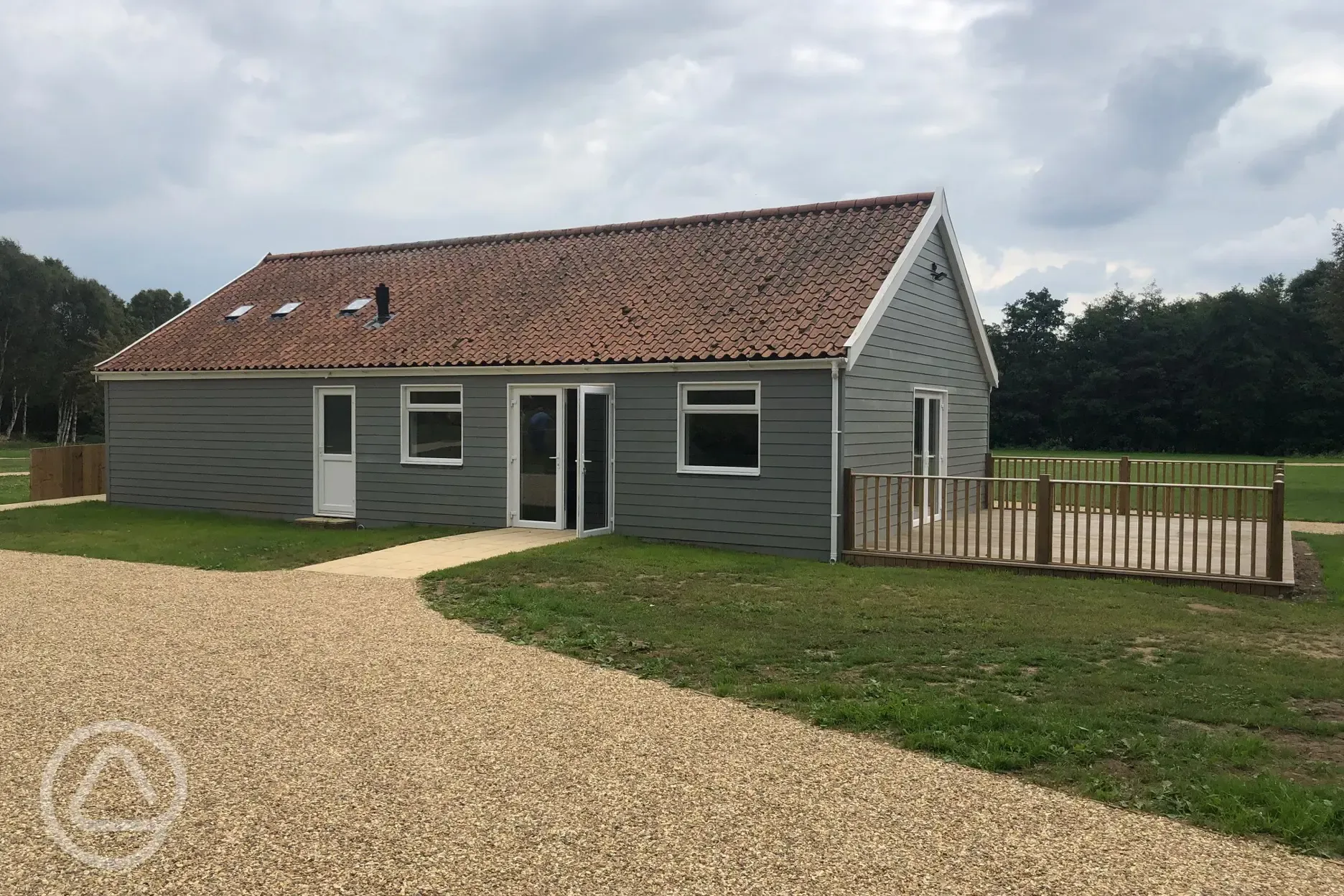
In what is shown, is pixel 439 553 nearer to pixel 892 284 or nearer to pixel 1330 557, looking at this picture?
pixel 892 284

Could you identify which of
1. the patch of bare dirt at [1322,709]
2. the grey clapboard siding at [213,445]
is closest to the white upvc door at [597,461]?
the grey clapboard siding at [213,445]

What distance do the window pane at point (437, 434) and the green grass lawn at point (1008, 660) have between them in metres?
3.92

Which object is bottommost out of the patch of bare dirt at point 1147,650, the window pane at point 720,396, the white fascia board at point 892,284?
the patch of bare dirt at point 1147,650

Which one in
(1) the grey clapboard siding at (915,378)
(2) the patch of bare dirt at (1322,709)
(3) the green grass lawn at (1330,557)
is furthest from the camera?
(1) the grey clapboard siding at (915,378)

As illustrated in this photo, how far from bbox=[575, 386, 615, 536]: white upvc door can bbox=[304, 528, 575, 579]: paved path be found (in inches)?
16.5

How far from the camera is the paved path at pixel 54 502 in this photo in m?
18.8

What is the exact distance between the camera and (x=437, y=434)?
15.4m

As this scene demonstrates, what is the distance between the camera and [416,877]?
384 centimetres

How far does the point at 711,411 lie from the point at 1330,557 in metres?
8.07

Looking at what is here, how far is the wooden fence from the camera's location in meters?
20.6

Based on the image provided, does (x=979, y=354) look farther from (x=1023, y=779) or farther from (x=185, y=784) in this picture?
(x=185, y=784)

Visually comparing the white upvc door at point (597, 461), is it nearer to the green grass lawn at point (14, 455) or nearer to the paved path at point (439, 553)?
the paved path at point (439, 553)

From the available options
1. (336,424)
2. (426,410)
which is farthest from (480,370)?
(336,424)

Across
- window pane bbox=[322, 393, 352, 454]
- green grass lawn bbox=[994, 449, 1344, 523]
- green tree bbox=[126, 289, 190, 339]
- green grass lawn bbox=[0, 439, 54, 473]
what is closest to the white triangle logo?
window pane bbox=[322, 393, 352, 454]
